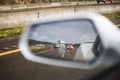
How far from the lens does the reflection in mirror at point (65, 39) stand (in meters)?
1.98

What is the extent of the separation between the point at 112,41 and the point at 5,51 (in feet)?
26.6

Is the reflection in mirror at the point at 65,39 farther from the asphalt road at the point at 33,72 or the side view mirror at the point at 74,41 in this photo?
the asphalt road at the point at 33,72

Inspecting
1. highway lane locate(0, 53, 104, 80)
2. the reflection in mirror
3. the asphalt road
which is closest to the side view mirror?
the reflection in mirror

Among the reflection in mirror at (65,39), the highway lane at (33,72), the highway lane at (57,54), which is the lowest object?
the highway lane at (33,72)

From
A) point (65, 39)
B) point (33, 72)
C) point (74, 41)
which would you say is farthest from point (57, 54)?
point (33, 72)

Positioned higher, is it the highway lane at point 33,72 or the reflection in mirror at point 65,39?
the reflection in mirror at point 65,39

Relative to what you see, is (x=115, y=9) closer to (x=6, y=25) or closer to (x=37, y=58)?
(x=6, y=25)

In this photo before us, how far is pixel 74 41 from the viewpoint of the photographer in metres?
2.06

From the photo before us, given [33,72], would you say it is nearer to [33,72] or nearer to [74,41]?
[33,72]

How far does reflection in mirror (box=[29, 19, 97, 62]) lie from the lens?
1.98 m

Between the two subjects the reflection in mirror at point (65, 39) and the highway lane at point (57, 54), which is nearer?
the reflection in mirror at point (65, 39)

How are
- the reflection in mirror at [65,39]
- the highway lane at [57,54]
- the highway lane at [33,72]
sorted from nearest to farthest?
the reflection in mirror at [65,39]
the highway lane at [57,54]
the highway lane at [33,72]

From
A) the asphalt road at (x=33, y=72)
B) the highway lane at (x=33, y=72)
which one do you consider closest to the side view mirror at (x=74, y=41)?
the asphalt road at (x=33, y=72)

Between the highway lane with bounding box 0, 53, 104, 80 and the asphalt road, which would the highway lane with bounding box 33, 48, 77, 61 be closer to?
the asphalt road
